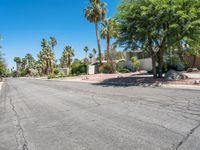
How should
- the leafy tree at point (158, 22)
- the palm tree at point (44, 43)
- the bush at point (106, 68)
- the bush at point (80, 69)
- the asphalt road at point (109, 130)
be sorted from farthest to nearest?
the palm tree at point (44, 43) → the bush at point (80, 69) → the bush at point (106, 68) → the leafy tree at point (158, 22) → the asphalt road at point (109, 130)

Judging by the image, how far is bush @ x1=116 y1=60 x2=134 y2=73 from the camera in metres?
46.2

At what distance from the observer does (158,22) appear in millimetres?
18766

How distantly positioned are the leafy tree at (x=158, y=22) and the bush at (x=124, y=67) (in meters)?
24.1

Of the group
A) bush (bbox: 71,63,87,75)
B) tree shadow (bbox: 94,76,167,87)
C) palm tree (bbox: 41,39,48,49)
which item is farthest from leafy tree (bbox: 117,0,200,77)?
palm tree (bbox: 41,39,48,49)

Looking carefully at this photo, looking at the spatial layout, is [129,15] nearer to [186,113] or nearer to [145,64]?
[186,113]

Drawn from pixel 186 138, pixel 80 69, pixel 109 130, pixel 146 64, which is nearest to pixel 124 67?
pixel 146 64

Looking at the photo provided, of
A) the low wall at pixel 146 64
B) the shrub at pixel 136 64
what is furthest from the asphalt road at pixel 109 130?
the shrub at pixel 136 64

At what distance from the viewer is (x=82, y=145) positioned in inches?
201

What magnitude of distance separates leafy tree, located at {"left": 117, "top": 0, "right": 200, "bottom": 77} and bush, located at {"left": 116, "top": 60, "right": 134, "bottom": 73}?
949 inches

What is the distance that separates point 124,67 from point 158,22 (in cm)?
3090

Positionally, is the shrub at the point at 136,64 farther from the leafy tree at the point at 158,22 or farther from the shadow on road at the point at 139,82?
the leafy tree at the point at 158,22

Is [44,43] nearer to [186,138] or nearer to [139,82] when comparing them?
[139,82]

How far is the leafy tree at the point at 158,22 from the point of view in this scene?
17625mm

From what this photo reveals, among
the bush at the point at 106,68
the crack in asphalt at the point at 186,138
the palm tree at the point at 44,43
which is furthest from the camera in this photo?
the palm tree at the point at 44,43
